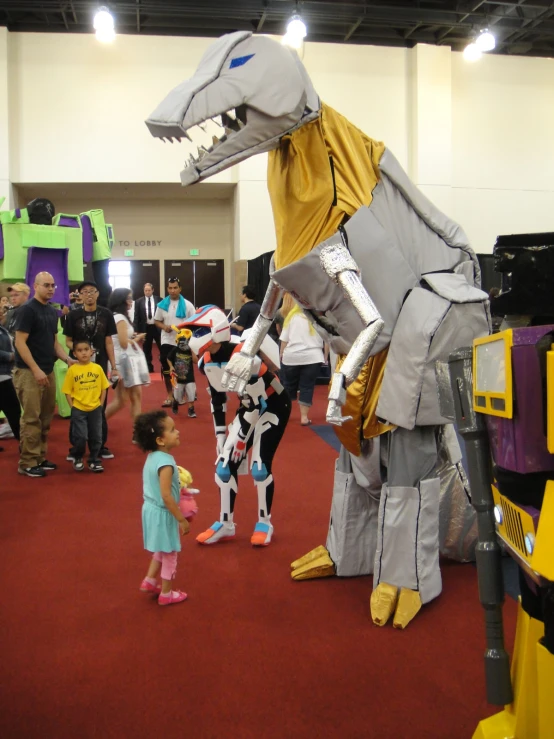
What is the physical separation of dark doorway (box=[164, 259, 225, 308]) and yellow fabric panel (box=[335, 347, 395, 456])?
1217 cm

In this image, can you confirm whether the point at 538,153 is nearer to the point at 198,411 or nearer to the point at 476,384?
the point at 198,411

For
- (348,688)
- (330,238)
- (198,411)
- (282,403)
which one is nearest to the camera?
(348,688)

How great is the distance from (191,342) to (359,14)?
9426 mm

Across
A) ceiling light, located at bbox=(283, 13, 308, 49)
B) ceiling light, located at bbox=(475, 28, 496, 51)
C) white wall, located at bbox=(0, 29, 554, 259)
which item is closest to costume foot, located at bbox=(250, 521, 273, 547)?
ceiling light, located at bbox=(283, 13, 308, 49)

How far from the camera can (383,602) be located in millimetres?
2477

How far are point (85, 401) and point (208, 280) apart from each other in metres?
10.0

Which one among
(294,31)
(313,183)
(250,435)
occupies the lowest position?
(250,435)

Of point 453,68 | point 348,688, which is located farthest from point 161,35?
point 348,688

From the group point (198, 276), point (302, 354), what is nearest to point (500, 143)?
point (198, 276)

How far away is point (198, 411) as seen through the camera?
7645mm

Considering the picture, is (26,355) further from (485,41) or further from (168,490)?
(485,41)

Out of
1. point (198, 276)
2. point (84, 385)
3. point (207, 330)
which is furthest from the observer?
point (198, 276)

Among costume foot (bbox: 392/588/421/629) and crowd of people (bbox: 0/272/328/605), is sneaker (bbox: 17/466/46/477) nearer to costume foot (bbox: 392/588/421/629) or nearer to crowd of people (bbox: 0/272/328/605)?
crowd of people (bbox: 0/272/328/605)

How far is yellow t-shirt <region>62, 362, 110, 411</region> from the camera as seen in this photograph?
4793mm
